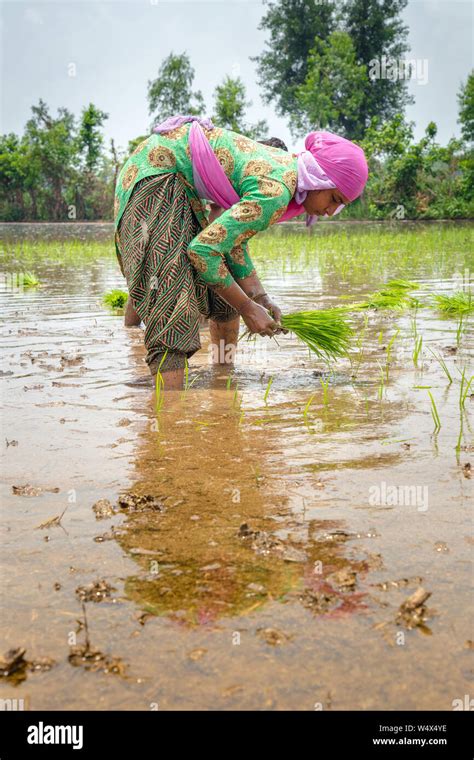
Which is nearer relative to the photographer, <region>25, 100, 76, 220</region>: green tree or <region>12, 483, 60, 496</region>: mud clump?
<region>12, 483, 60, 496</region>: mud clump

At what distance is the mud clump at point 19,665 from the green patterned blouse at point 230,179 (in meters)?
2.05

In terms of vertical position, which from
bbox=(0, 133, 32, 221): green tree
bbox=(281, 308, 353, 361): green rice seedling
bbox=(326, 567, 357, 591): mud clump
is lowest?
bbox=(326, 567, 357, 591): mud clump

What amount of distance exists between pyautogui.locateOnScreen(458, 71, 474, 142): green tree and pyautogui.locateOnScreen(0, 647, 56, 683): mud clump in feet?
99.0

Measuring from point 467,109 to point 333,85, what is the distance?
308 inches

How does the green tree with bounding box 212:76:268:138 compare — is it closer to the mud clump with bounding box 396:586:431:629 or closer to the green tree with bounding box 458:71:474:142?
the green tree with bounding box 458:71:474:142

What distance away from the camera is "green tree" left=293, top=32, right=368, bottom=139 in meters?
33.4

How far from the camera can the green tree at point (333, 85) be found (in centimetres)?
3338

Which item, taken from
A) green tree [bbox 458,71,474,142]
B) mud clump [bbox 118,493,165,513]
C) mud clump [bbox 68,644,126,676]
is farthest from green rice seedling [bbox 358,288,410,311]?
green tree [bbox 458,71,474,142]

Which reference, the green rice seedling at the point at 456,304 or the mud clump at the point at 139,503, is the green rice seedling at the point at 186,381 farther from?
the green rice seedling at the point at 456,304

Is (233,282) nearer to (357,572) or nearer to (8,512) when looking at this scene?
(8,512)

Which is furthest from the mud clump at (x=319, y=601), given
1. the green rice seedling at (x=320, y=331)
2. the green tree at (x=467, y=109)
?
the green tree at (x=467, y=109)

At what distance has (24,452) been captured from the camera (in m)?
2.52

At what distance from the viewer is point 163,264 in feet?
10.7
